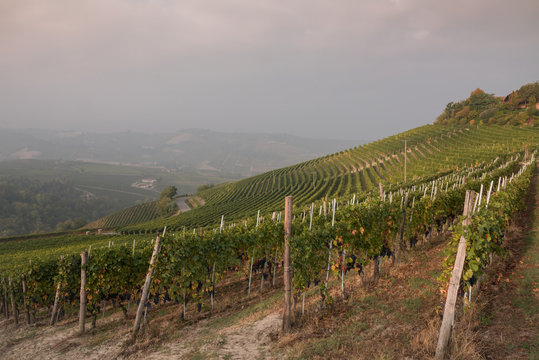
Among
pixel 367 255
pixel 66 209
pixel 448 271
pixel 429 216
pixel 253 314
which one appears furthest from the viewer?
pixel 66 209

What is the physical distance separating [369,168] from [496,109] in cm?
4680

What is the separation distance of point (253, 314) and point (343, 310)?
2.26 m

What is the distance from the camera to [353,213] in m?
7.78

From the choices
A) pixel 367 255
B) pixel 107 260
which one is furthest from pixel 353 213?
pixel 107 260

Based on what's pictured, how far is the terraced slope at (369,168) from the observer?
1609 inches

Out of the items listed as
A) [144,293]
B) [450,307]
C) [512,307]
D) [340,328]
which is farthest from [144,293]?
[512,307]

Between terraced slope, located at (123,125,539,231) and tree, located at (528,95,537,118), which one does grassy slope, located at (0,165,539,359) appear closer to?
terraced slope, located at (123,125,539,231)

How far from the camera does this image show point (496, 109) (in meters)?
72.4

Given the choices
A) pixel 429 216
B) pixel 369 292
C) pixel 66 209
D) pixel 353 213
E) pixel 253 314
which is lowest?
pixel 66 209

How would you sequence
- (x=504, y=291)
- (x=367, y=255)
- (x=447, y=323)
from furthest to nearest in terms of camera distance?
(x=367, y=255) → (x=504, y=291) → (x=447, y=323)

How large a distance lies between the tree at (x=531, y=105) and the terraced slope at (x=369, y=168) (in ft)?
32.0

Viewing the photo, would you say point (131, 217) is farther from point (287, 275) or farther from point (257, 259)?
point (287, 275)

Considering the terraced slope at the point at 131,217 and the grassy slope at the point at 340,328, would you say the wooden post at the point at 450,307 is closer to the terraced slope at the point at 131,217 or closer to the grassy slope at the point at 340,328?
the grassy slope at the point at 340,328

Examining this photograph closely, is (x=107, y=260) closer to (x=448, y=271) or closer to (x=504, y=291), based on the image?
(x=448, y=271)
